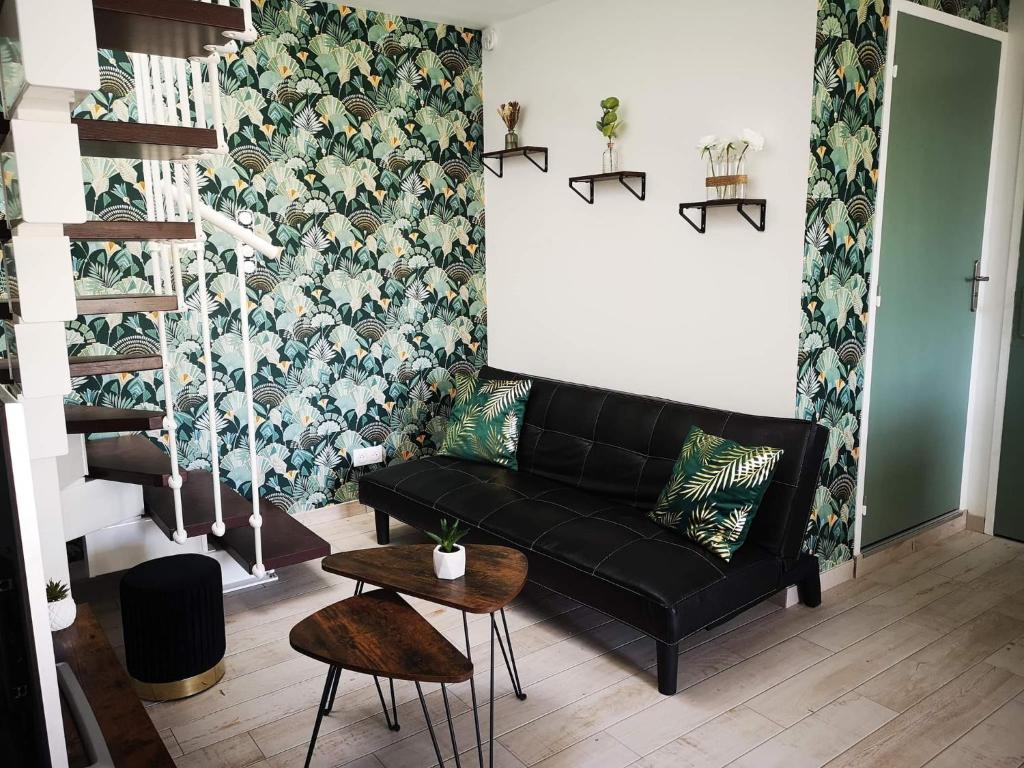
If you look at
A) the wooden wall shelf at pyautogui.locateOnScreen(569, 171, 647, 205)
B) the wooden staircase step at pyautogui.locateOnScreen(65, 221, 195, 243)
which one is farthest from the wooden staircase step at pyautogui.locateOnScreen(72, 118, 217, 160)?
the wooden wall shelf at pyautogui.locateOnScreen(569, 171, 647, 205)

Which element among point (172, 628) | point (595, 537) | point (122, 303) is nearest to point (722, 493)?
point (595, 537)

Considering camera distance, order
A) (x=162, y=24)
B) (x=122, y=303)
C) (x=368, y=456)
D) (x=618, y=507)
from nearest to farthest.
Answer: (x=162, y=24) < (x=122, y=303) < (x=618, y=507) < (x=368, y=456)

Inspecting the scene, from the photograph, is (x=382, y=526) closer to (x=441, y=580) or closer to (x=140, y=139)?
(x=441, y=580)

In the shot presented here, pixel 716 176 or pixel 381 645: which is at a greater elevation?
pixel 716 176

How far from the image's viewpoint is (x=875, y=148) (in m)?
3.18

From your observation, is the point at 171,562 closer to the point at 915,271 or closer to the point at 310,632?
the point at 310,632

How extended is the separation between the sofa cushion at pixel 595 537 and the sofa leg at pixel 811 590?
32cm

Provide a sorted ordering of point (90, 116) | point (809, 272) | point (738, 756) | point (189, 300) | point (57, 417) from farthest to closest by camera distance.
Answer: point (189, 300) → point (90, 116) → point (809, 272) → point (738, 756) → point (57, 417)

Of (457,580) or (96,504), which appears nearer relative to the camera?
(457,580)

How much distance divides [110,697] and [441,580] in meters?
0.87

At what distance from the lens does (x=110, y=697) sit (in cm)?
186

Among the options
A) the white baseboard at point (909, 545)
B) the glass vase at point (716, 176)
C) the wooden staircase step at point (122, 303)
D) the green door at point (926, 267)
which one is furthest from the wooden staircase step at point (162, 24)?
the white baseboard at point (909, 545)

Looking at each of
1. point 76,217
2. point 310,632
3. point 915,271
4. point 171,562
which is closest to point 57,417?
point 76,217

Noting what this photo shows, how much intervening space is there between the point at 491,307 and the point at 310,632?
112 inches
